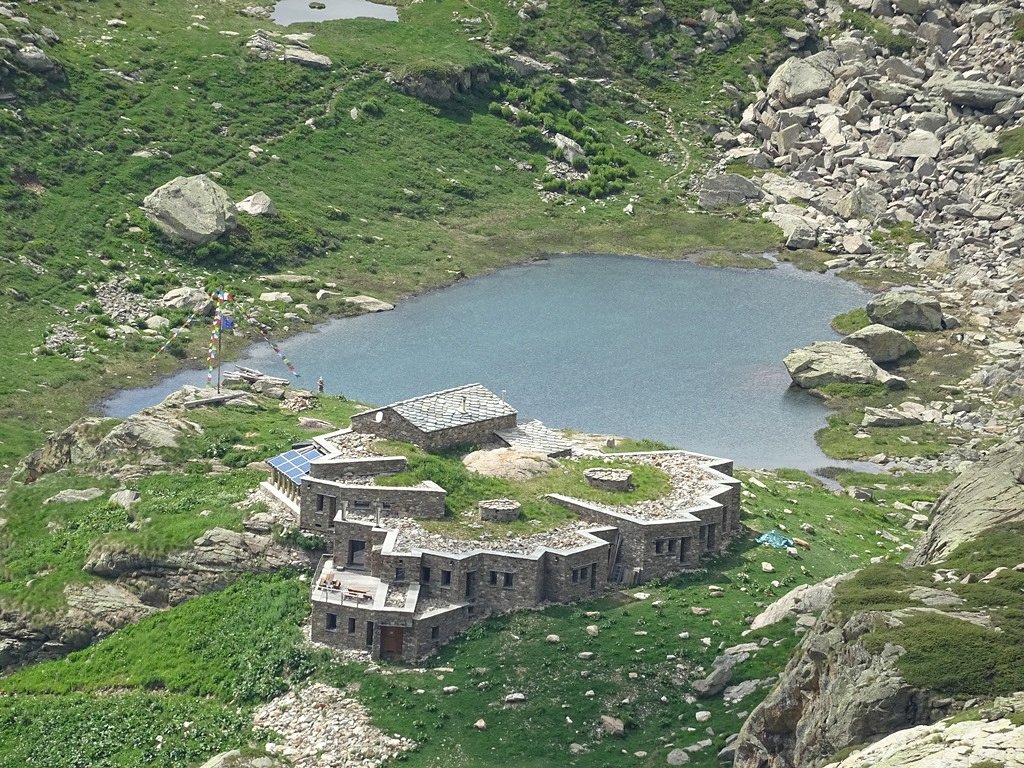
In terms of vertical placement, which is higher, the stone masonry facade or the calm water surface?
the stone masonry facade

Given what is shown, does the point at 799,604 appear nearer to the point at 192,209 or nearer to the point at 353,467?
the point at 353,467

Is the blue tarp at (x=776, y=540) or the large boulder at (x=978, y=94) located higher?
the large boulder at (x=978, y=94)

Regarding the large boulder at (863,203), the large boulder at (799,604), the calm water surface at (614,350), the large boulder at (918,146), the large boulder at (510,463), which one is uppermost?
the large boulder at (918,146)

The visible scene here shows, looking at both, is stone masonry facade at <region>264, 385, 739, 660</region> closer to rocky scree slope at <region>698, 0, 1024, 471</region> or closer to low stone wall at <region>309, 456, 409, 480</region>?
low stone wall at <region>309, 456, 409, 480</region>

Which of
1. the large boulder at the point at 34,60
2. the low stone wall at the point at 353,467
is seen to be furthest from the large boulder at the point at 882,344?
the large boulder at the point at 34,60

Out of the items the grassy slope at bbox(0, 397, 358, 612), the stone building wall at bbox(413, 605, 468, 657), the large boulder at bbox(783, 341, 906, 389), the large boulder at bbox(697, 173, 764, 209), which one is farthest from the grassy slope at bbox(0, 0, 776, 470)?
the stone building wall at bbox(413, 605, 468, 657)

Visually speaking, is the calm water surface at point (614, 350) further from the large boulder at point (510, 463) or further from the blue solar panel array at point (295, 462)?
the blue solar panel array at point (295, 462)

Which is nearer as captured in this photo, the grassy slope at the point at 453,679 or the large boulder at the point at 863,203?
the grassy slope at the point at 453,679
